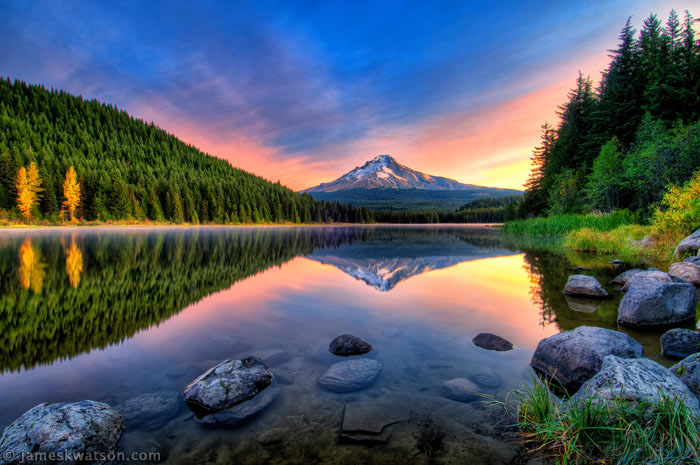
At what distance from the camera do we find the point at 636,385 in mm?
3525

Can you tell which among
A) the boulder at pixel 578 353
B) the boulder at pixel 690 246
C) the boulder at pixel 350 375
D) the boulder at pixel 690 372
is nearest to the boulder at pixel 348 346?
the boulder at pixel 350 375

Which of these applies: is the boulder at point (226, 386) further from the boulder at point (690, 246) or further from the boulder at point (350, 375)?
the boulder at point (690, 246)

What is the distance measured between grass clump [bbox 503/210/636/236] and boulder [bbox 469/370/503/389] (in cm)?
3197

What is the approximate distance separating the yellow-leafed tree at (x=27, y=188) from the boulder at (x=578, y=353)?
85795mm

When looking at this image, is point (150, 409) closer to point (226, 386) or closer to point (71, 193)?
point (226, 386)

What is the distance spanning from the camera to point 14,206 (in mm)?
59094

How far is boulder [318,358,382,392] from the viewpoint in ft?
16.5

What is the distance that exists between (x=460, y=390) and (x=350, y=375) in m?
1.86

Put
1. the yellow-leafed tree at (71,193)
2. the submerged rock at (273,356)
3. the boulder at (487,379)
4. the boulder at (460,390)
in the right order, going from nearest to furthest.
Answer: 1. the boulder at (460,390)
2. the boulder at (487,379)
3. the submerged rock at (273,356)
4. the yellow-leafed tree at (71,193)

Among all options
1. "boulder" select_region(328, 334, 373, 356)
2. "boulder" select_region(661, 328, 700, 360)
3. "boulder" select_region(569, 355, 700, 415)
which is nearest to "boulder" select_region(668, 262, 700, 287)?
"boulder" select_region(661, 328, 700, 360)

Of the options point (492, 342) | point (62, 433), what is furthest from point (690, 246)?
point (62, 433)

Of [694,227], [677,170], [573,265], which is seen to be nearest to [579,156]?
[677,170]

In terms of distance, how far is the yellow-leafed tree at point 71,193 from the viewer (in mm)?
66188

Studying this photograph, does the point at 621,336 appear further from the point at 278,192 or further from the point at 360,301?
the point at 278,192
